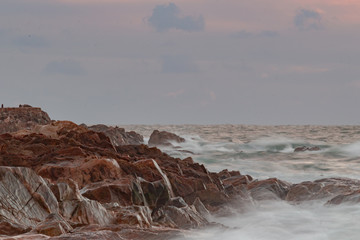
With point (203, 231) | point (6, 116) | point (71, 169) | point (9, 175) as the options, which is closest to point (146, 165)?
point (71, 169)

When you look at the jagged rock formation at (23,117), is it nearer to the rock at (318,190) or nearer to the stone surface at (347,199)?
the rock at (318,190)

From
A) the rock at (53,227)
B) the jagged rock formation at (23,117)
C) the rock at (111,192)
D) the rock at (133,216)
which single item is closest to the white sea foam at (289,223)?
the rock at (133,216)

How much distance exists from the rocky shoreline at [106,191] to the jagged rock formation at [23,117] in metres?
10.8

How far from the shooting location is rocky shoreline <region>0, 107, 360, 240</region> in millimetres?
7676

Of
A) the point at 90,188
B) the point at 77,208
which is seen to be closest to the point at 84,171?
the point at 90,188

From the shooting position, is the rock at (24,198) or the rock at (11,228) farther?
the rock at (24,198)

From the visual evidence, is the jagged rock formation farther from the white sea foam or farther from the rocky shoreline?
the white sea foam

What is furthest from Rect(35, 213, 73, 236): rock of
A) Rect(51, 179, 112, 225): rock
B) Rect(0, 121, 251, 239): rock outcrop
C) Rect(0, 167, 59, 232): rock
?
Rect(51, 179, 112, 225): rock

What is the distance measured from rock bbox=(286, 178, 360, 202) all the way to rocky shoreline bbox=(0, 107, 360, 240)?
0.08 ft

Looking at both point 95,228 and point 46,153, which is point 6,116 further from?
point 95,228

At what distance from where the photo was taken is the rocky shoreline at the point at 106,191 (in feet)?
25.2

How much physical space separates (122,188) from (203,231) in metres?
1.73

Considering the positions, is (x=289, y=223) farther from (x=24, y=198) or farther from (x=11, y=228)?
(x=11, y=228)

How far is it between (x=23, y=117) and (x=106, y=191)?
20600 mm
